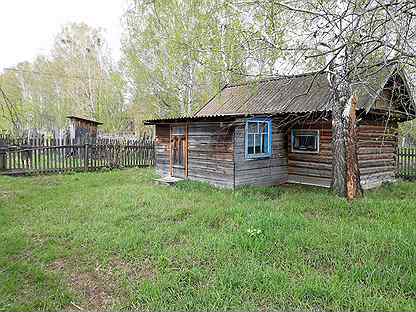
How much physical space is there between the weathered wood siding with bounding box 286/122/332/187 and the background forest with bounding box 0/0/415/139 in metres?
2.51

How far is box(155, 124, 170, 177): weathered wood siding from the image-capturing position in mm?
12797

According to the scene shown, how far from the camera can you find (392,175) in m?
12.9

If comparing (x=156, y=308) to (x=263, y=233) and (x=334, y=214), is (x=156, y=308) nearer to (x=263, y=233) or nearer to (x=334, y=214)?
(x=263, y=233)

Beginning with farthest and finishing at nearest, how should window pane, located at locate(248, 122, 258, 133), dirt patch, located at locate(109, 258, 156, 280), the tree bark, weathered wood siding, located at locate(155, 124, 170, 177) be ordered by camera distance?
weathered wood siding, located at locate(155, 124, 170, 177)
window pane, located at locate(248, 122, 258, 133)
the tree bark
dirt patch, located at locate(109, 258, 156, 280)

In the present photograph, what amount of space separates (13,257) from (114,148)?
11.2 m

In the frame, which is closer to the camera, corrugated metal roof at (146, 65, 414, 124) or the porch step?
corrugated metal roof at (146, 65, 414, 124)

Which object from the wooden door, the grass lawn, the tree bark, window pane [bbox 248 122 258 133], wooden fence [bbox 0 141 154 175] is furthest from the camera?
wooden fence [bbox 0 141 154 175]

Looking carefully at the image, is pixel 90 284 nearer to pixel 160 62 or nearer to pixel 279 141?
pixel 279 141

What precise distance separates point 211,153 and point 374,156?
6183 millimetres

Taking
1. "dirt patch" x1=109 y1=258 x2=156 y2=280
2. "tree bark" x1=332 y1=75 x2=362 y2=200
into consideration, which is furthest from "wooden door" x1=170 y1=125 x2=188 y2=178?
"dirt patch" x1=109 y1=258 x2=156 y2=280

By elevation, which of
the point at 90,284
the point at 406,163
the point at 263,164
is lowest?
the point at 90,284

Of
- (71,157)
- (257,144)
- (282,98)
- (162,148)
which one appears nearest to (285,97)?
(282,98)

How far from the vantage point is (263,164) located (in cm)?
1105

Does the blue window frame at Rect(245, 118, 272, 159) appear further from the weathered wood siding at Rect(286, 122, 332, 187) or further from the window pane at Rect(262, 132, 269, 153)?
the weathered wood siding at Rect(286, 122, 332, 187)
